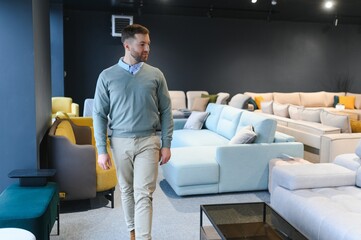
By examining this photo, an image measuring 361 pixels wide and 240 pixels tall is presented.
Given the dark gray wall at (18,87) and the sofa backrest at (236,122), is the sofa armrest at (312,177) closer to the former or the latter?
the sofa backrest at (236,122)

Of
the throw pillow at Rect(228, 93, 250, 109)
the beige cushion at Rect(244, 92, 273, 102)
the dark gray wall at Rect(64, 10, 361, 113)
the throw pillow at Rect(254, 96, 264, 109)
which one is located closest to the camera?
the throw pillow at Rect(228, 93, 250, 109)

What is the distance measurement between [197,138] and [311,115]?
165cm

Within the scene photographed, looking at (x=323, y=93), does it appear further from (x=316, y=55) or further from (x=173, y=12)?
(x=173, y=12)

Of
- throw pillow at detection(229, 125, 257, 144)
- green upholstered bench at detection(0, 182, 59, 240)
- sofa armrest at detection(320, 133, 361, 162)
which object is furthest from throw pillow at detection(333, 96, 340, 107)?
green upholstered bench at detection(0, 182, 59, 240)

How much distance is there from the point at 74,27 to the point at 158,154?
6.79 metres

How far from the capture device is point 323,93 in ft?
32.0

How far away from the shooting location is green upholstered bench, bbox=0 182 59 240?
2.27 m

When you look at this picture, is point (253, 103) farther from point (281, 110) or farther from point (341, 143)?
point (341, 143)

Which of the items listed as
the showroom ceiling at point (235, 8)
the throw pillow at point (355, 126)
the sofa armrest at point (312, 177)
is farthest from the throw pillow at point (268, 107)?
the sofa armrest at point (312, 177)

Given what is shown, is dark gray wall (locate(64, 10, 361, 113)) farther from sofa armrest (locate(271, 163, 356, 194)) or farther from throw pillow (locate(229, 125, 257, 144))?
sofa armrest (locate(271, 163, 356, 194))

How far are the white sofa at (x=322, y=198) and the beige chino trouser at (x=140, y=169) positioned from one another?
1070mm

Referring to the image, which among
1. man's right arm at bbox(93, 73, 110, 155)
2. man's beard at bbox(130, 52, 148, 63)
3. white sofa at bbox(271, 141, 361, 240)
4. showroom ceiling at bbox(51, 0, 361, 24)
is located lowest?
white sofa at bbox(271, 141, 361, 240)

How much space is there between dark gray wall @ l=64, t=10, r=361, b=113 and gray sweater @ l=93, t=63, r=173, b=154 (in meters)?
6.47

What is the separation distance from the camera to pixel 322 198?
263 cm
